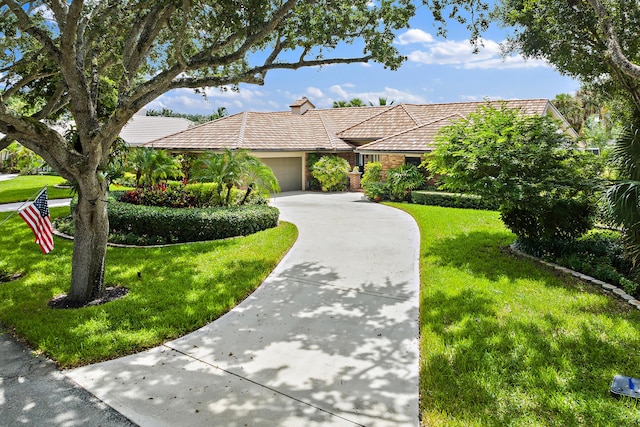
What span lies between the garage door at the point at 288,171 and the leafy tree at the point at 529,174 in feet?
49.9

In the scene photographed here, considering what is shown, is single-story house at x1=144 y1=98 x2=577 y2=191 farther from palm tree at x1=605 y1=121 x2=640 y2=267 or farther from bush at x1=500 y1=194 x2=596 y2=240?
palm tree at x1=605 y1=121 x2=640 y2=267

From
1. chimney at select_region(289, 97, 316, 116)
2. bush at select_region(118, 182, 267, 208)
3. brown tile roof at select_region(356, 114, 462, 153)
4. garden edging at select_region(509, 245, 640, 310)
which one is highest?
chimney at select_region(289, 97, 316, 116)

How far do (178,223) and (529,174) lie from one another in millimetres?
9079

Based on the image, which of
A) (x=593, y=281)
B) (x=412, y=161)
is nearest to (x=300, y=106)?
(x=412, y=161)

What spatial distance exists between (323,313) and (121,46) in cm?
887

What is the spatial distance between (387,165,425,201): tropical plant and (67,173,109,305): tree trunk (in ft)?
46.5

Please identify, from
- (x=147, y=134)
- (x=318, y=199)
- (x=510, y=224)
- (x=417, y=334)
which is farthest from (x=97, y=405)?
(x=147, y=134)

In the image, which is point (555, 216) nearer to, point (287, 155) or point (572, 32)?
point (572, 32)

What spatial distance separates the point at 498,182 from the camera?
8773 mm

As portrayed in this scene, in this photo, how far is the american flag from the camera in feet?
24.6

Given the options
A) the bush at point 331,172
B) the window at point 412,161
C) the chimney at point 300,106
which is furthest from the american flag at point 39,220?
the chimney at point 300,106

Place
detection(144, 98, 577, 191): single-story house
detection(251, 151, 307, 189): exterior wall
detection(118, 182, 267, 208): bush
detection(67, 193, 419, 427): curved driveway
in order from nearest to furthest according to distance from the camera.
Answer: detection(67, 193, 419, 427): curved driveway, detection(118, 182, 267, 208): bush, detection(144, 98, 577, 191): single-story house, detection(251, 151, 307, 189): exterior wall

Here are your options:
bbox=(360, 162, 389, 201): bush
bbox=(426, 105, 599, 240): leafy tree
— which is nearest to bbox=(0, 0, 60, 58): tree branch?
bbox=(426, 105, 599, 240): leafy tree

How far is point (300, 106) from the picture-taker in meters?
30.1
